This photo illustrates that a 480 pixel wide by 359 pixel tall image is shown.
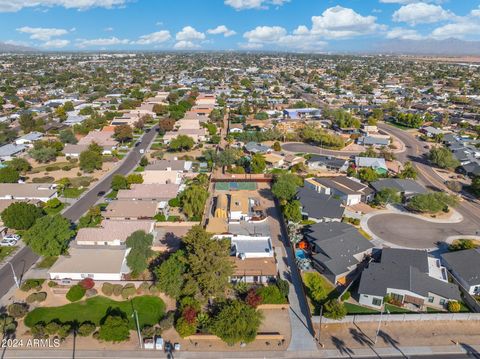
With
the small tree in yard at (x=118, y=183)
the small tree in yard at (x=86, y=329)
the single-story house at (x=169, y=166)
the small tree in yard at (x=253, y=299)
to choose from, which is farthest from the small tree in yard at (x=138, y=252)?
the single-story house at (x=169, y=166)

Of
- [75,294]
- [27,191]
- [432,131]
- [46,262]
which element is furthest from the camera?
[432,131]

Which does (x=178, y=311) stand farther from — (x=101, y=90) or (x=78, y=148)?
(x=101, y=90)

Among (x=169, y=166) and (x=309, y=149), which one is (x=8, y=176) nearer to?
(x=169, y=166)

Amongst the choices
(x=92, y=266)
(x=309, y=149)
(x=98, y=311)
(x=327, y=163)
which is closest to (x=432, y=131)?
(x=309, y=149)

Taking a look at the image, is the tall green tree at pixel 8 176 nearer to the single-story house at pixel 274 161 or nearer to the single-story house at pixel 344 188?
the single-story house at pixel 274 161

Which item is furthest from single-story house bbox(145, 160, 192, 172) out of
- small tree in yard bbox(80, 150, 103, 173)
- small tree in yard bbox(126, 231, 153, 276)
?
small tree in yard bbox(126, 231, 153, 276)

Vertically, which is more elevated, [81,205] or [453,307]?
[81,205]
